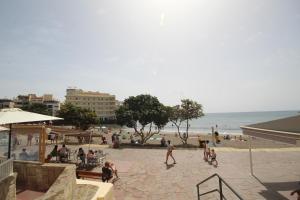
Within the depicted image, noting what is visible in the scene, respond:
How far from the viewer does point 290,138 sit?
29.2 feet

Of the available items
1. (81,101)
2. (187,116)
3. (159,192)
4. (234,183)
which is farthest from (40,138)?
(81,101)

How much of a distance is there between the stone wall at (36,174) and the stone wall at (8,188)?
1.37 m

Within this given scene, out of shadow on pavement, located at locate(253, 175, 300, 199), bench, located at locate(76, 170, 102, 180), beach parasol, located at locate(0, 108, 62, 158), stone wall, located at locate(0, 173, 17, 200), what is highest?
beach parasol, located at locate(0, 108, 62, 158)

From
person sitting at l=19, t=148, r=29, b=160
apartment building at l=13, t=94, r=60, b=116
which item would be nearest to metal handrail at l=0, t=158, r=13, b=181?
person sitting at l=19, t=148, r=29, b=160

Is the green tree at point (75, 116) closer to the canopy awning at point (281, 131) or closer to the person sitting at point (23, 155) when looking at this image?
the person sitting at point (23, 155)

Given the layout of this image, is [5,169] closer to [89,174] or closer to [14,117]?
[14,117]

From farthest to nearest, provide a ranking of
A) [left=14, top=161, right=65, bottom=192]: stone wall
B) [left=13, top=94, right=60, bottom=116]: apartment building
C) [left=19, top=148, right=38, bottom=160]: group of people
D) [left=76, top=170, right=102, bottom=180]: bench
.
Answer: [left=13, top=94, right=60, bottom=116]: apartment building
[left=76, top=170, right=102, bottom=180]: bench
[left=19, top=148, right=38, bottom=160]: group of people
[left=14, top=161, right=65, bottom=192]: stone wall

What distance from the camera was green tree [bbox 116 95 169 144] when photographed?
34.8 m

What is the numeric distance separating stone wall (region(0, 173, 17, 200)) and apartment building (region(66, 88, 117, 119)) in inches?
5102

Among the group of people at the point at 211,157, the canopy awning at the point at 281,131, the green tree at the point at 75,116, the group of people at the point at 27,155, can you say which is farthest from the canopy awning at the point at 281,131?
the green tree at the point at 75,116

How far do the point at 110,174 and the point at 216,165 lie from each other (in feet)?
22.5

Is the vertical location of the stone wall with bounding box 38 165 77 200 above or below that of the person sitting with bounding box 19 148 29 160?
below

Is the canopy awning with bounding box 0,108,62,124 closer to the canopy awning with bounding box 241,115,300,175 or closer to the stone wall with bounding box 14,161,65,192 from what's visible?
the stone wall with bounding box 14,161,65,192

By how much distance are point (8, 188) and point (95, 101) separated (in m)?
135
